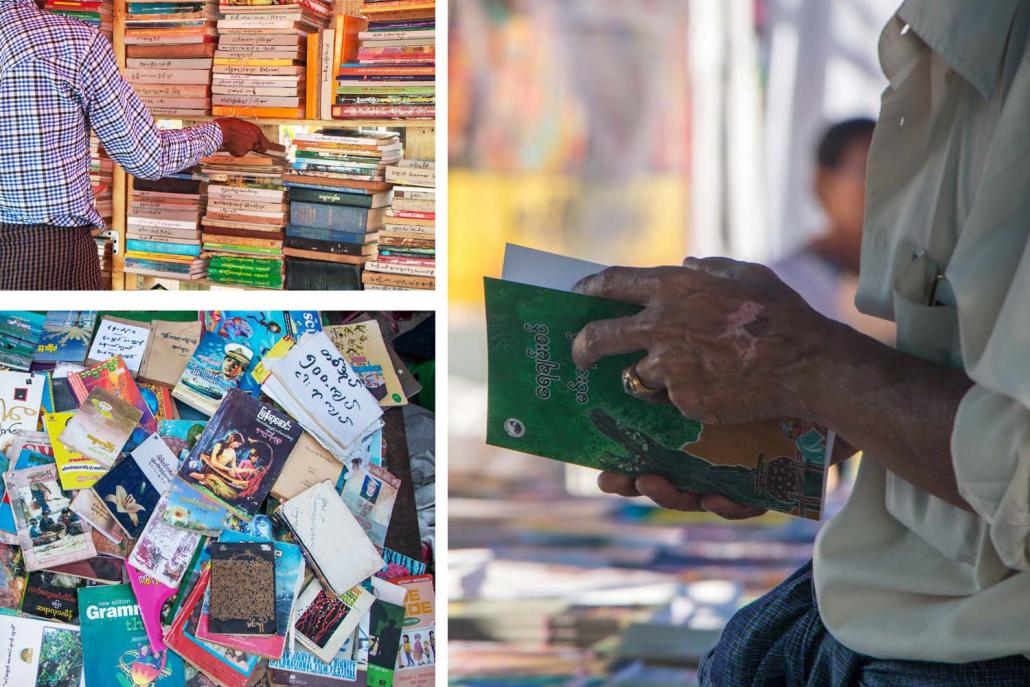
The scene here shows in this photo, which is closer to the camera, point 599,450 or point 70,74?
point 599,450

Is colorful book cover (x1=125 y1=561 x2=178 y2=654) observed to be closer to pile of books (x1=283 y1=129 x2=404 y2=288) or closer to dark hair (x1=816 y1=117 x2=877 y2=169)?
pile of books (x1=283 y1=129 x2=404 y2=288)

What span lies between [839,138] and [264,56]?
2092mm

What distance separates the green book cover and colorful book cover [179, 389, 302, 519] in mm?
467

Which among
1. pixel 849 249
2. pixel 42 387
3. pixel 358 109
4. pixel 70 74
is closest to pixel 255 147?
pixel 358 109

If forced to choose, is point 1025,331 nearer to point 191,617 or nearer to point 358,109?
point 191,617

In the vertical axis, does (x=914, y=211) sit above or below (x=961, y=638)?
above

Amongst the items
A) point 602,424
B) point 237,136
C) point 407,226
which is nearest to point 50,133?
point 237,136

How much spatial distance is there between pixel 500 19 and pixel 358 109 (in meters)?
0.89

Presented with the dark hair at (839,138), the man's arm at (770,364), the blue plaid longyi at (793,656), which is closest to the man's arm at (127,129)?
the man's arm at (770,364)

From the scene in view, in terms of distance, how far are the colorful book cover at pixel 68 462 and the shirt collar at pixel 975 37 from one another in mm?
1231

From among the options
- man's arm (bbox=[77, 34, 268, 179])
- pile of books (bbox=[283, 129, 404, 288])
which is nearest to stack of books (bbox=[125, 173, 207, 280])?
pile of books (bbox=[283, 129, 404, 288])

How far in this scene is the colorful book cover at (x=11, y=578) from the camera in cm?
140

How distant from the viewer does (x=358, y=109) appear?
9.91 ft

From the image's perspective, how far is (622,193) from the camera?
11.9 ft
